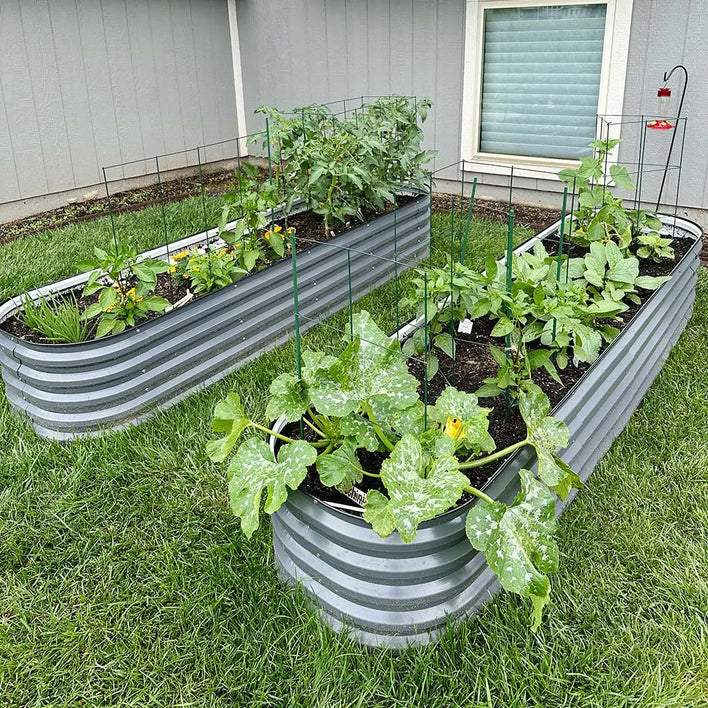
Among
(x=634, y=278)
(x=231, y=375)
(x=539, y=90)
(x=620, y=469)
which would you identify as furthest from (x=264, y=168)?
(x=620, y=469)

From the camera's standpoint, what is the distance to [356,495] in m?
1.79

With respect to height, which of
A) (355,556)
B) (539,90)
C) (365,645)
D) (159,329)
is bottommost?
(365,645)

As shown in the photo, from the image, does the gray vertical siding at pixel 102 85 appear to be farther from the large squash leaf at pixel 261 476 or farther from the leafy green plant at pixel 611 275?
the large squash leaf at pixel 261 476

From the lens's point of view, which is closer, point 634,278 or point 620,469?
point 620,469

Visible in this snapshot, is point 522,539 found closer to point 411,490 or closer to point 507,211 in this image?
point 411,490

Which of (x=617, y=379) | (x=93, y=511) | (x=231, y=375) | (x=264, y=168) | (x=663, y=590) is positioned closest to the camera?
(x=663, y=590)

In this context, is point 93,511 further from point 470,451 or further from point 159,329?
point 470,451

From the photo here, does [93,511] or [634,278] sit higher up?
[634,278]

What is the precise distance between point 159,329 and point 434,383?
1.03 meters

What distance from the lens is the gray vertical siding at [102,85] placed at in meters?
4.83

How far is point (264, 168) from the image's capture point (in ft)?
21.1

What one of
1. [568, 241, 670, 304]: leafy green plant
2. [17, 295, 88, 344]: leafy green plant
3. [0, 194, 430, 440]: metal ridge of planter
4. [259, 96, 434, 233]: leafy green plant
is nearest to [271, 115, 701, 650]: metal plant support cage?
[568, 241, 670, 304]: leafy green plant

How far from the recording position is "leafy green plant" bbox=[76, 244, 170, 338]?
8.34 ft

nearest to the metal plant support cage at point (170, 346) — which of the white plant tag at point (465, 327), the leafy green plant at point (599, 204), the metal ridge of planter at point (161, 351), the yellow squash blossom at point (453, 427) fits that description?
the metal ridge of planter at point (161, 351)
